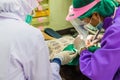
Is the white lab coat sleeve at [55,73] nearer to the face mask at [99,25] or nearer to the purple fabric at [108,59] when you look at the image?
the purple fabric at [108,59]

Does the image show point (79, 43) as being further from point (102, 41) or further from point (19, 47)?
point (19, 47)

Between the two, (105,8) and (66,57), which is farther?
(66,57)

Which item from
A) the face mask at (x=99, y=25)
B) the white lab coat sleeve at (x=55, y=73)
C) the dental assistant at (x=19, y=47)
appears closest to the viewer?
the dental assistant at (x=19, y=47)

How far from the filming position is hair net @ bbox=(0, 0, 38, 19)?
41.2 inches

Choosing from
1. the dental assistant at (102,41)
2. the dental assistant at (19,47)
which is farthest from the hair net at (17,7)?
the dental assistant at (102,41)

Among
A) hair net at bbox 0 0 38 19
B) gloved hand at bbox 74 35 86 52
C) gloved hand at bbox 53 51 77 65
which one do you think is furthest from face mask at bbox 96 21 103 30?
hair net at bbox 0 0 38 19

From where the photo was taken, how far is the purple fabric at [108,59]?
1.05 metres

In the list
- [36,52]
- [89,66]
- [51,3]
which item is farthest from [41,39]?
[51,3]

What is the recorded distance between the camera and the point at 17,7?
1.10 meters

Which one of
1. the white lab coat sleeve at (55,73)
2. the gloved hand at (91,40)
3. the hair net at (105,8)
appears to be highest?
the hair net at (105,8)

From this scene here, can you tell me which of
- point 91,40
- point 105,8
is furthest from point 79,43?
point 105,8

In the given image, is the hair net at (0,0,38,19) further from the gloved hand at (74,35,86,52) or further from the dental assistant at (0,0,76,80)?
the gloved hand at (74,35,86,52)

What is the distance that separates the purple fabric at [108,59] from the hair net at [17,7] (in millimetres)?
459

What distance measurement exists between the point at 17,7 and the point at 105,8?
62cm
